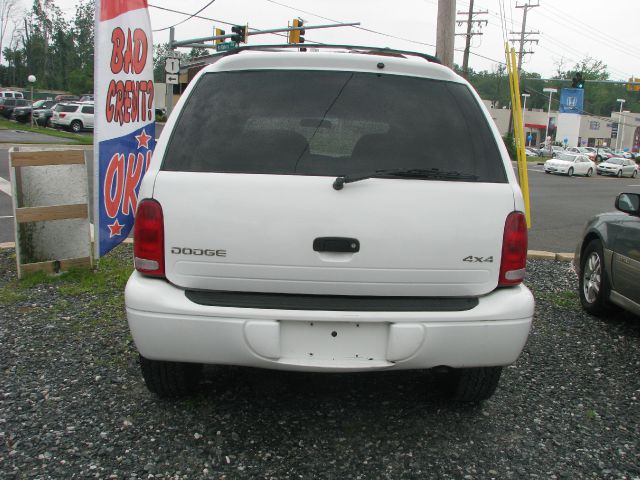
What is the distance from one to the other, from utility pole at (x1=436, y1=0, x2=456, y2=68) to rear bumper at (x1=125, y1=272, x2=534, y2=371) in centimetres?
766

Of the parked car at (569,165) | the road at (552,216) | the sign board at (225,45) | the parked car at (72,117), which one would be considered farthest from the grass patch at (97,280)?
the parked car at (569,165)

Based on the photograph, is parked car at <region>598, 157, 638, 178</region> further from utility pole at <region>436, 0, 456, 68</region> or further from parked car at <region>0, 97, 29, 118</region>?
parked car at <region>0, 97, 29, 118</region>

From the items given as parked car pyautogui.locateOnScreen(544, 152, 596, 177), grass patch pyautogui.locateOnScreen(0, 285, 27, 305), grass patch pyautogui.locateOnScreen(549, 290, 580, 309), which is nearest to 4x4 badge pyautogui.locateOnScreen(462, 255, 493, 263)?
grass patch pyautogui.locateOnScreen(549, 290, 580, 309)

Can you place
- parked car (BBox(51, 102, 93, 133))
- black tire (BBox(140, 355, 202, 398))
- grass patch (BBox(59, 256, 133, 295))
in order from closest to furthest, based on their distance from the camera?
1. black tire (BBox(140, 355, 202, 398))
2. grass patch (BBox(59, 256, 133, 295))
3. parked car (BBox(51, 102, 93, 133))

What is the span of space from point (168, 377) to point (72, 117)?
36.9 meters

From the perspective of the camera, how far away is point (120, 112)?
500 centimetres

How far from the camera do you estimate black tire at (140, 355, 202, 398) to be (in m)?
3.16

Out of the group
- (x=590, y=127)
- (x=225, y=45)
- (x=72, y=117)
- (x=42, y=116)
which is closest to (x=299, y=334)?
(x=225, y=45)

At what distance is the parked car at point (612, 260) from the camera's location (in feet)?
15.6

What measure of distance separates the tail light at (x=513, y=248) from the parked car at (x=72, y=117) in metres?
37.6

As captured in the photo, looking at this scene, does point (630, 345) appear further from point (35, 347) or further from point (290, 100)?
point (35, 347)

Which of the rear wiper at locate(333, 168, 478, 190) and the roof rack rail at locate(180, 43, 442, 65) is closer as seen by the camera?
the rear wiper at locate(333, 168, 478, 190)

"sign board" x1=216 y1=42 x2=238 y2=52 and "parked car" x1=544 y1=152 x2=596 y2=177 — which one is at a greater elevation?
"sign board" x1=216 y1=42 x2=238 y2=52

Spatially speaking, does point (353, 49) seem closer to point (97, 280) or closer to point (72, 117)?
point (97, 280)
